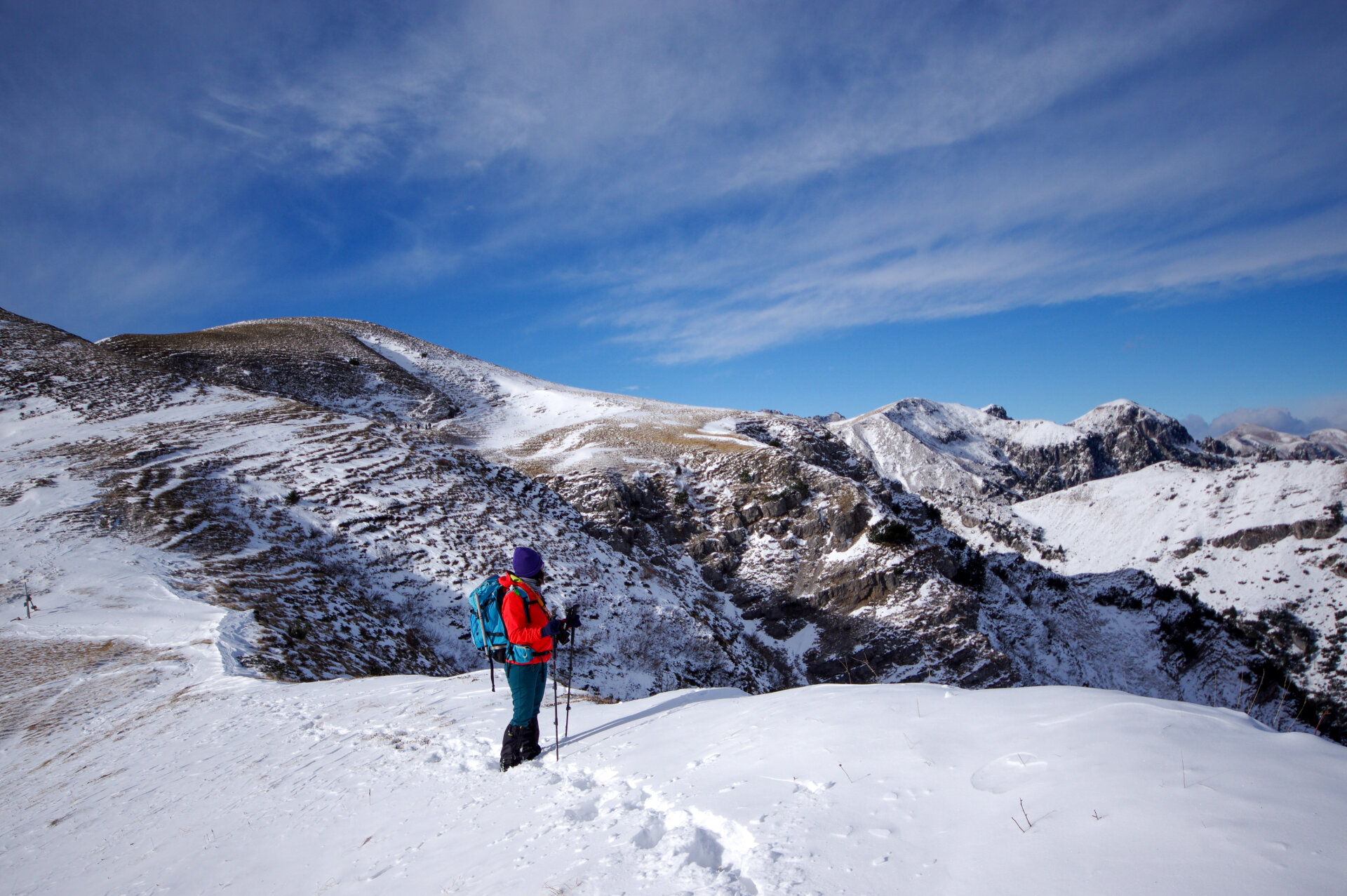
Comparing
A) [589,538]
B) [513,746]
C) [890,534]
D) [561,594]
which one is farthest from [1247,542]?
[513,746]

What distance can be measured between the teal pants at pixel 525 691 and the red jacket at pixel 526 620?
0.09 metres

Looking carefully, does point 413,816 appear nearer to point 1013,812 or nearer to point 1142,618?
point 1013,812

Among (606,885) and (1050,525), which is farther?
(1050,525)

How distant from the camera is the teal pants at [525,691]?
23.5ft

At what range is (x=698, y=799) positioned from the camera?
16.6 ft

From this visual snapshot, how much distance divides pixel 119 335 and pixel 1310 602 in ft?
363

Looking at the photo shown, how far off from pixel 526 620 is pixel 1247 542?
74980mm

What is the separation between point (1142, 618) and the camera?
49969mm

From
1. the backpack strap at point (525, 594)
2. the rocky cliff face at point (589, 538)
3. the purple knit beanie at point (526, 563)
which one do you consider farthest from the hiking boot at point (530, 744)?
the rocky cliff face at point (589, 538)

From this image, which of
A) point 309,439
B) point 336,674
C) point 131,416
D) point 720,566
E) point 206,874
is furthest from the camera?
point 720,566

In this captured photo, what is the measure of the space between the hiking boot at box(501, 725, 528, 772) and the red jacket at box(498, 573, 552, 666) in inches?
29.6

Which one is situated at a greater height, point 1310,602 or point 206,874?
point 206,874

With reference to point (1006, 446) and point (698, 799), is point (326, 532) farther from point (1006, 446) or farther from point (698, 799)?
point (1006, 446)

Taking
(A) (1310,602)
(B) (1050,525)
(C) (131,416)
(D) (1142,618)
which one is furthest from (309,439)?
(B) (1050,525)
